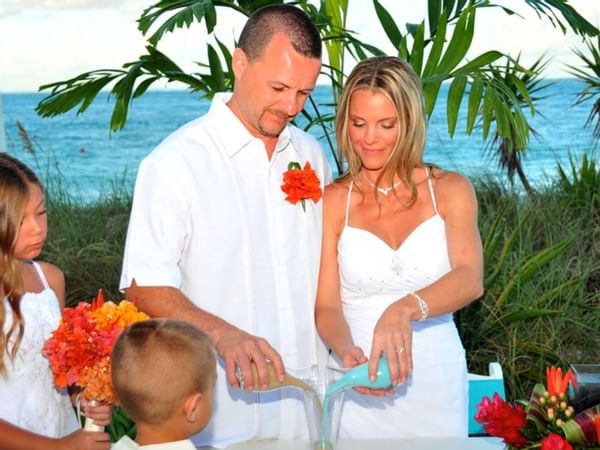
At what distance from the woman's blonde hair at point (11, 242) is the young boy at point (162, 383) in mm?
654

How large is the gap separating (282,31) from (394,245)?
80 centimetres

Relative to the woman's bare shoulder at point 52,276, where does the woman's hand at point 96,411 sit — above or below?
below

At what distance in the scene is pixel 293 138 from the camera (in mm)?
3277

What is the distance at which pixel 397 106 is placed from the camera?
10.6 feet

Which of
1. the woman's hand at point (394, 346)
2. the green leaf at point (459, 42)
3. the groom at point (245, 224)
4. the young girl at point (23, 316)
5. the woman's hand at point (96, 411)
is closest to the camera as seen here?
the woman's hand at point (96, 411)

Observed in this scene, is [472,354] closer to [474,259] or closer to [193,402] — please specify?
[474,259]

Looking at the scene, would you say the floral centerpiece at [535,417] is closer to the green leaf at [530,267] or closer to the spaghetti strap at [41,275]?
the spaghetti strap at [41,275]

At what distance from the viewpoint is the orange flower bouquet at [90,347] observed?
7.39 feet

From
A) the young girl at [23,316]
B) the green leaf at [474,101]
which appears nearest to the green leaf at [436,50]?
the green leaf at [474,101]

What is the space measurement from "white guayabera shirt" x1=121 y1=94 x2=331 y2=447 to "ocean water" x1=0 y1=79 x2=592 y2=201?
65.1 ft

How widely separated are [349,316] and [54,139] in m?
26.9

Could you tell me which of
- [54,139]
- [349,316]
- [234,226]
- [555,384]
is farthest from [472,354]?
[54,139]

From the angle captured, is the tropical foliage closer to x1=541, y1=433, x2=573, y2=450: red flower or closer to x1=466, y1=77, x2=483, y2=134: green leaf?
x1=466, y1=77, x2=483, y2=134: green leaf

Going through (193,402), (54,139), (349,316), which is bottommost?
(193,402)
